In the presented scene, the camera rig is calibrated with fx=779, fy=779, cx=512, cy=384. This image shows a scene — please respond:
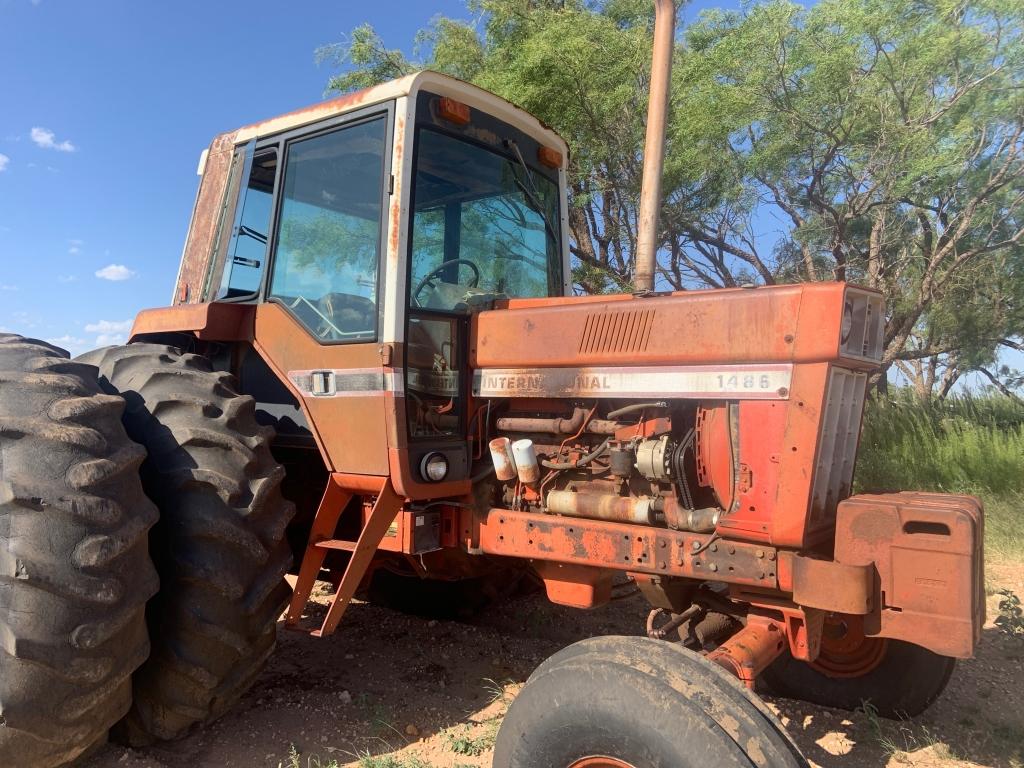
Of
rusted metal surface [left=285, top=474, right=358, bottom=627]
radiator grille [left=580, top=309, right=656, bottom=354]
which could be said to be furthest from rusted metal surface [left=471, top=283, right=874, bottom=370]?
rusted metal surface [left=285, top=474, right=358, bottom=627]

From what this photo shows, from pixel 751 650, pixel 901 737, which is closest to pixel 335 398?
pixel 751 650

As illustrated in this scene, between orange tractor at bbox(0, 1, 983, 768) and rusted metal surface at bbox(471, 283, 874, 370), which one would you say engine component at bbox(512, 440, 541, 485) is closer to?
orange tractor at bbox(0, 1, 983, 768)

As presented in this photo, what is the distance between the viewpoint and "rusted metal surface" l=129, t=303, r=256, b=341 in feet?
11.8

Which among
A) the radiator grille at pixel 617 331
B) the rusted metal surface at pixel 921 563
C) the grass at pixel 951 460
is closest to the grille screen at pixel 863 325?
the rusted metal surface at pixel 921 563

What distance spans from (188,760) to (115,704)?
55 cm

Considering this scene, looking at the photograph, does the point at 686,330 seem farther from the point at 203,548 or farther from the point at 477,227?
the point at 203,548

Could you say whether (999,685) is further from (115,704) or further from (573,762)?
(115,704)

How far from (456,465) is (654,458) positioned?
0.90m

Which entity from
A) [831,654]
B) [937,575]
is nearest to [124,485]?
[937,575]

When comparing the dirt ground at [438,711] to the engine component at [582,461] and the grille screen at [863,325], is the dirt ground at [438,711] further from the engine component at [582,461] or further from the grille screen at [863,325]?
the grille screen at [863,325]

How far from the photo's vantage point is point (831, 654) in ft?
11.8

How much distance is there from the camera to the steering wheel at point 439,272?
3316 millimetres

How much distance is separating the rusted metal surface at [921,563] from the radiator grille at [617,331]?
934 millimetres

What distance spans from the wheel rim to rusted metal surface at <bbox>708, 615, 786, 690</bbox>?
0.79 m
